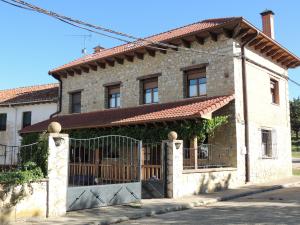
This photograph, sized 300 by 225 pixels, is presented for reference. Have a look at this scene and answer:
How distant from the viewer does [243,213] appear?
879cm

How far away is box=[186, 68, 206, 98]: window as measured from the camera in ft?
52.1

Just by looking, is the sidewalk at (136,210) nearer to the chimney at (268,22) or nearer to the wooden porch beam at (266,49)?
the wooden porch beam at (266,49)

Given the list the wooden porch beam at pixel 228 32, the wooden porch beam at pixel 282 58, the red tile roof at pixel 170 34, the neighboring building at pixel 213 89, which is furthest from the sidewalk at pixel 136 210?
the wooden porch beam at pixel 282 58

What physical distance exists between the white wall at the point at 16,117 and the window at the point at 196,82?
10.9 m

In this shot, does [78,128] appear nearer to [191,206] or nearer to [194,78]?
[194,78]

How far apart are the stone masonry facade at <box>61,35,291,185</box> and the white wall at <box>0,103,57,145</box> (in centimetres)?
445

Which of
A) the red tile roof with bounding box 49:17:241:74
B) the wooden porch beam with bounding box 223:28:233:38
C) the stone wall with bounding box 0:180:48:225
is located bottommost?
the stone wall with bounding box 0:180:48:225

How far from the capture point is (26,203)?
777 cm

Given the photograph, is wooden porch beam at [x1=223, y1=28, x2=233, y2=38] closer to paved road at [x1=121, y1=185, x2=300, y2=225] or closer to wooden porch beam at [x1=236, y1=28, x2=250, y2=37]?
wooden porch beam at [x1=236, y1=28, x2=250, y2=37]

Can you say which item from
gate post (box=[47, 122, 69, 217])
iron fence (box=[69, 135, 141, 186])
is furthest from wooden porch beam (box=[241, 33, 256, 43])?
gate post (box=[47, 122, 69, 217])

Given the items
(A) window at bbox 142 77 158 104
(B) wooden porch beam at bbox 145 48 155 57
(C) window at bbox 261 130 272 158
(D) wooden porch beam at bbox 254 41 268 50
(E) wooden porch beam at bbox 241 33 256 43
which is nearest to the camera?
(E) wooden porch beam at bbox 241 33 256 43

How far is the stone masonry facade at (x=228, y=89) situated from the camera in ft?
48.5

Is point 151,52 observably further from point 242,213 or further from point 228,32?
point 242,213

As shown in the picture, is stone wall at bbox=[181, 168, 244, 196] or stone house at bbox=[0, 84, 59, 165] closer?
stone wall at bbox=[181, 168, 244, 196]
